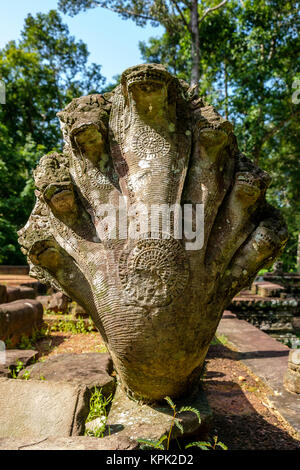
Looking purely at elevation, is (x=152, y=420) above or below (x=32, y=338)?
above

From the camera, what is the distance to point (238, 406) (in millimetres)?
2527

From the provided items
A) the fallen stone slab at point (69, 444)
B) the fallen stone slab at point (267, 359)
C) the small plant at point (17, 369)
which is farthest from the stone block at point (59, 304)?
the fallen stone slab at point (69, 444)

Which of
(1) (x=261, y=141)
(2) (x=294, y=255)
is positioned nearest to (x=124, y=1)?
(1) (x=261, y=141)

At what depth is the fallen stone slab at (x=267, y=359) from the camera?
2.49 metres

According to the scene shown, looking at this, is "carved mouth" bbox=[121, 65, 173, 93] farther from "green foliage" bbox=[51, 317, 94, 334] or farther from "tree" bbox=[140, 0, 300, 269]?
"tree" bbox=[140, 0, 300, 269]

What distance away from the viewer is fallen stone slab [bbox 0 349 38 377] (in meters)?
2.75

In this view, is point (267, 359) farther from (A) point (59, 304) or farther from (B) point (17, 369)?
(A) point (59, 304)

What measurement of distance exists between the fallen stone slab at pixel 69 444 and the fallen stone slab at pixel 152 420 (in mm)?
459

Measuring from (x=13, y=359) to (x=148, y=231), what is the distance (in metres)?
2.07

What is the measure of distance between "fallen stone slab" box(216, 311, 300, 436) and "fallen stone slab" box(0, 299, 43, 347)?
8.31 feet

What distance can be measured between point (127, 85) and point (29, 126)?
15.1 meters

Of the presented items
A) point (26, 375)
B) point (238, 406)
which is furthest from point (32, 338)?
point (238, 406)

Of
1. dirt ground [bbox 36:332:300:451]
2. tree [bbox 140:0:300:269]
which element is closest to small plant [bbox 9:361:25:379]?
dirt ground [bbox 36:332:300:451]

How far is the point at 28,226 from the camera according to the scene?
227 cm
